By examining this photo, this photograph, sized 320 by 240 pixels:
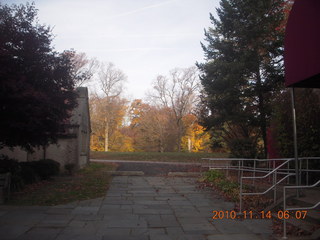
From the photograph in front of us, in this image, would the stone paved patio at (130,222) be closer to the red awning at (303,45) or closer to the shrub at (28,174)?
the red awning at (303,45)

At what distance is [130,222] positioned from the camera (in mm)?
6602

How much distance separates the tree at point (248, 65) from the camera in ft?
58.7

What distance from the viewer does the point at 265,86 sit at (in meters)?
18.1

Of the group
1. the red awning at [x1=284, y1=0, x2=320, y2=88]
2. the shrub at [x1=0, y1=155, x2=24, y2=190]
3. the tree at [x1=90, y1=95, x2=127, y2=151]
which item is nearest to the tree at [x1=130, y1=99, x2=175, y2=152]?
the tree at [x1=90, y1=95, x2=127, y2=151]

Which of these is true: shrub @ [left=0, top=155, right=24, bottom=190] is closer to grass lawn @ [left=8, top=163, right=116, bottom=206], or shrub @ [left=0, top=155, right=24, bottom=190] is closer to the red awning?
grass lawn @ [left=8, top=163, right=116, bottom=206]

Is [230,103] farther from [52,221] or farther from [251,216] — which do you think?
[52,221]

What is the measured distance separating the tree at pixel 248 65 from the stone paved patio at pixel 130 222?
414 inches

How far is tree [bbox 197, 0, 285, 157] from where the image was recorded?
17891mm

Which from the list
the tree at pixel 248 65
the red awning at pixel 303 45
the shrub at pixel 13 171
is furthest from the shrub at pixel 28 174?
the tree at pixel 248 65

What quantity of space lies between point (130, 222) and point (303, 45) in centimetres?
558

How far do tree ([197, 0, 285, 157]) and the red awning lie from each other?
34.5ft

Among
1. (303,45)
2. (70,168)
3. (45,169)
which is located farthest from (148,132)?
(303,45)

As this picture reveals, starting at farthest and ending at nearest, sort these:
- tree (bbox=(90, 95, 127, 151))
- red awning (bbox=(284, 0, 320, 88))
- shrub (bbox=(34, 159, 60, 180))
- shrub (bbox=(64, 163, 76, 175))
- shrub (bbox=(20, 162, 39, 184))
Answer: tree (bbox=(90, 95, 127, 151)), shrub (bbox=(64, 163, 76, 175)), shrub (bbox=(34, 159, 60, 180)), shrub (bbox=(20, 162, 39, 184)), red awning (bbox=(284, 0, 320, 88))

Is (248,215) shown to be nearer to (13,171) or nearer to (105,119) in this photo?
(13,171)
